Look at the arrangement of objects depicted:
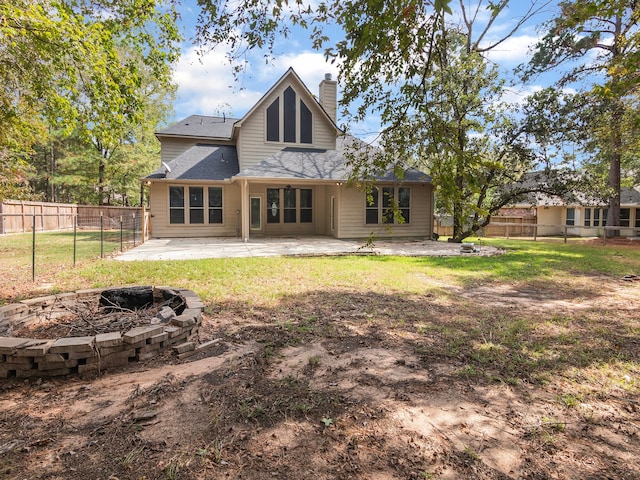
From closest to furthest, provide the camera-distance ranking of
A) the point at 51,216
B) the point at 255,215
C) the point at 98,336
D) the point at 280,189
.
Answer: the point at 98,336 < the point at 51,216 < the point at 255,215 < the point at 280,189

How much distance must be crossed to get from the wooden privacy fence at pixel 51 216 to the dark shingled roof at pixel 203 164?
7.32 feet

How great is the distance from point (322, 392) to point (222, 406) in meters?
0.74

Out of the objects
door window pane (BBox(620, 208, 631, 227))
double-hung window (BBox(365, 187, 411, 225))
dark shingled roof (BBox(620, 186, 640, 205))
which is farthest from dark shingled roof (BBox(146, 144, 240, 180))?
door window pane (BBox(620, 208, 631, 227))

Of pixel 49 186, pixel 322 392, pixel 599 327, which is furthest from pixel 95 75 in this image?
pixel 49 186

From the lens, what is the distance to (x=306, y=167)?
47.9 feet

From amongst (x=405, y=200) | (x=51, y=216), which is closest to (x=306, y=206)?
(x=405, y=200)

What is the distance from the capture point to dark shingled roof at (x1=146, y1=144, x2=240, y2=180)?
49.9 ft

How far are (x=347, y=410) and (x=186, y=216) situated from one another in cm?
1483

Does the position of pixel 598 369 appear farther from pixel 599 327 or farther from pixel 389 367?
pixel 389 367

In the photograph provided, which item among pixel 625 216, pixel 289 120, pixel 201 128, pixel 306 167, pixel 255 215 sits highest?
pixel 201 128

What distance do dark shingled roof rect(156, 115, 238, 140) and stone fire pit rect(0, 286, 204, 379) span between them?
14784 millimetres

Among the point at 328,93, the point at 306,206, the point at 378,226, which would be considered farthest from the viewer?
the point at 328,93

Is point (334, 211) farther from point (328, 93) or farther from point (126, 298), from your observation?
point (126, 298)

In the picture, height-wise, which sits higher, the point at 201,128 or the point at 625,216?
the point at 201,128
